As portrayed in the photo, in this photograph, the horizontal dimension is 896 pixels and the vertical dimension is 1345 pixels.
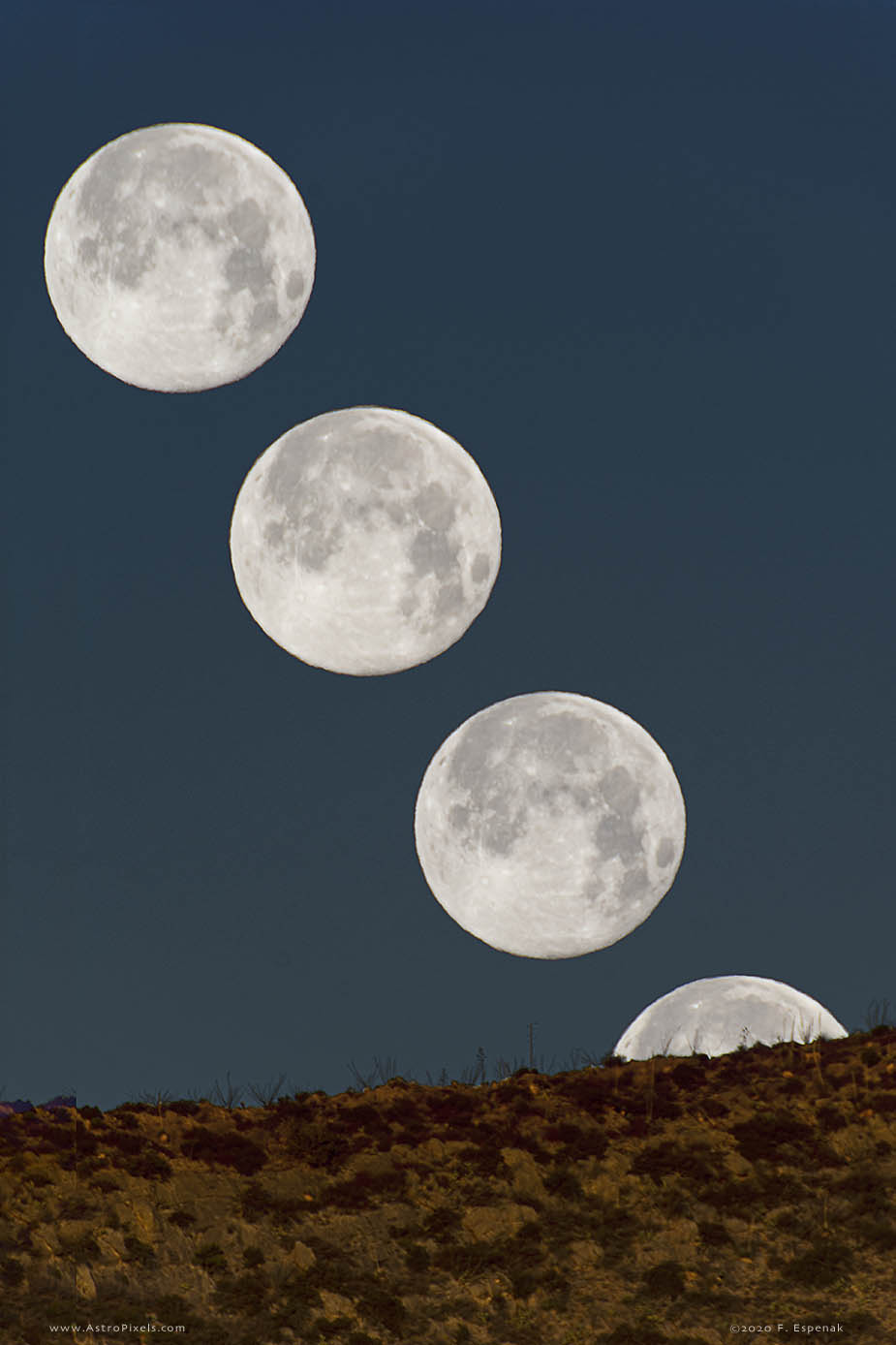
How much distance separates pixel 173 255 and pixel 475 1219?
30.0 ft

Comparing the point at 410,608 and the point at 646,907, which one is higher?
the point at 410,608

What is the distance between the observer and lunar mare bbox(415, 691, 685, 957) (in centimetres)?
1462

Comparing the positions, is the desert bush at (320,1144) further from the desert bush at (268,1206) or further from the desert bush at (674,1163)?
the desert bush at (674,1163)

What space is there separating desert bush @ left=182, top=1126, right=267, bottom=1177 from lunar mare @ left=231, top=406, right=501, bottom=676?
4578 millimetres

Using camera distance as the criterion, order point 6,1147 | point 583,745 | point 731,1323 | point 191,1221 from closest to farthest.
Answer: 1. point 731,1323
2. point 191,1221
3. point 6,1147
4. point 583,745

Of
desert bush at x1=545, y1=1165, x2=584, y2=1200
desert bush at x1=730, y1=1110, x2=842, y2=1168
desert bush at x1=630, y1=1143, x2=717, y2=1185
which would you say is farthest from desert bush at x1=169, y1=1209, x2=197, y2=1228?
desert bush at x1=730, y1=1110, x2=842, y2=1168

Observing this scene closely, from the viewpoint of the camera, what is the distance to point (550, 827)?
1456 centimetres

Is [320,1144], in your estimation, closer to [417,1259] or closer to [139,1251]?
[417,1259]

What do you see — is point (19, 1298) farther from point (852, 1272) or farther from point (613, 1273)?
point (852, 1272)

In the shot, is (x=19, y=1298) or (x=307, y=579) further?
(x=307, y=579)

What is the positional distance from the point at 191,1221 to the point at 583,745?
5465 millimetres

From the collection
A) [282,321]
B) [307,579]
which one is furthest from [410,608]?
[282,321]

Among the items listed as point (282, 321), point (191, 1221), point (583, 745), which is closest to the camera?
point (191, 1221)

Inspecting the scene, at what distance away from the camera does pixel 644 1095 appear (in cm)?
1358
